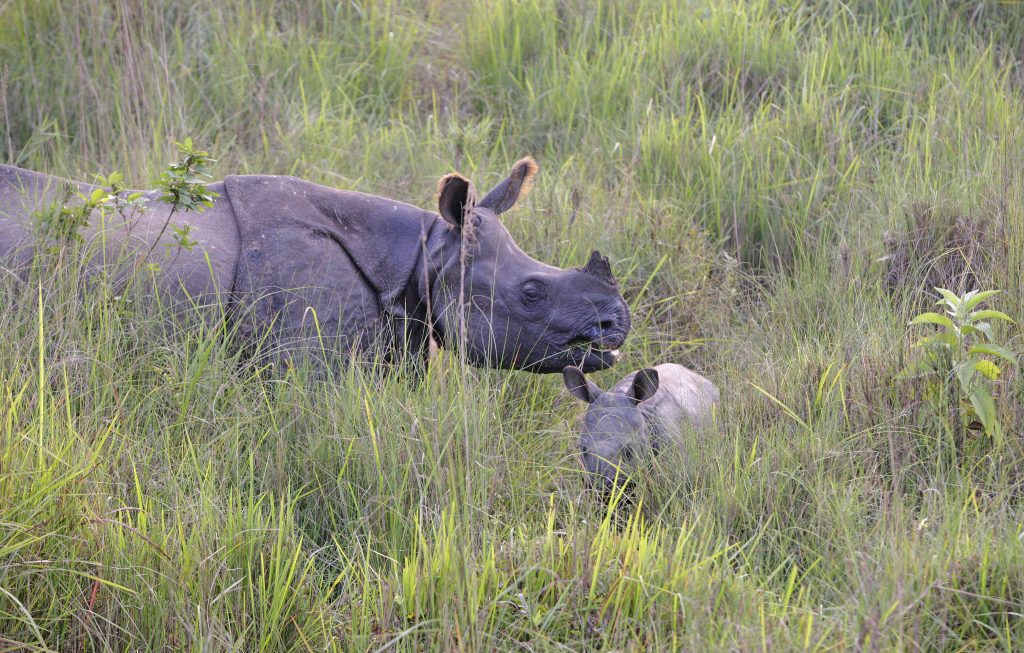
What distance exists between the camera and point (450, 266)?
5.21 meters

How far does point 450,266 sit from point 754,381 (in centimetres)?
134

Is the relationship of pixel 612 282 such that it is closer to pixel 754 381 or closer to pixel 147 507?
pixel 754 381

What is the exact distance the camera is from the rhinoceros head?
5109 millimetres

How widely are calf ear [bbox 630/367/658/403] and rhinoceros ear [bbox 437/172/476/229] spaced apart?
3.20 feet

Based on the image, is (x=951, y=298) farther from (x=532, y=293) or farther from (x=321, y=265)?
(x=321, y=265)

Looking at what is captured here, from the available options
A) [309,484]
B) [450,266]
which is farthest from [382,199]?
[309,484]

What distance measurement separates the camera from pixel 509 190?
214 inches

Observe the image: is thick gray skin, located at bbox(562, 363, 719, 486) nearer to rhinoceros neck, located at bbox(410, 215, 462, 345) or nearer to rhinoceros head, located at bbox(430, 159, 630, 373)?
rhinoceros head, located at bbox(430, 159, 630, 373)

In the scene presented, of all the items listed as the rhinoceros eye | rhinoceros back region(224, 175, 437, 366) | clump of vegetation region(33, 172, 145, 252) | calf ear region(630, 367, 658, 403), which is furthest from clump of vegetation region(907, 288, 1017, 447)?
clump of vegetation region(33, 172, 145, 252)

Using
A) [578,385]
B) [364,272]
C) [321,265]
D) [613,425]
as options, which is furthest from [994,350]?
[321,265]

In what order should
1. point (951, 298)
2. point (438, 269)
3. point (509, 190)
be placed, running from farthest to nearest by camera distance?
1. point (509, 190)
2. point (438, 269)
3. point (951, 298)

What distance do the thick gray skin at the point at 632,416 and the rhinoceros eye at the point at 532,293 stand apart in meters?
0.43

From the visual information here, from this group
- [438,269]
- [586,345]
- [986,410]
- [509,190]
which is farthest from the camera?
[509,190]

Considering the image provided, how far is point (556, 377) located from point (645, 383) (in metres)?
0.75
